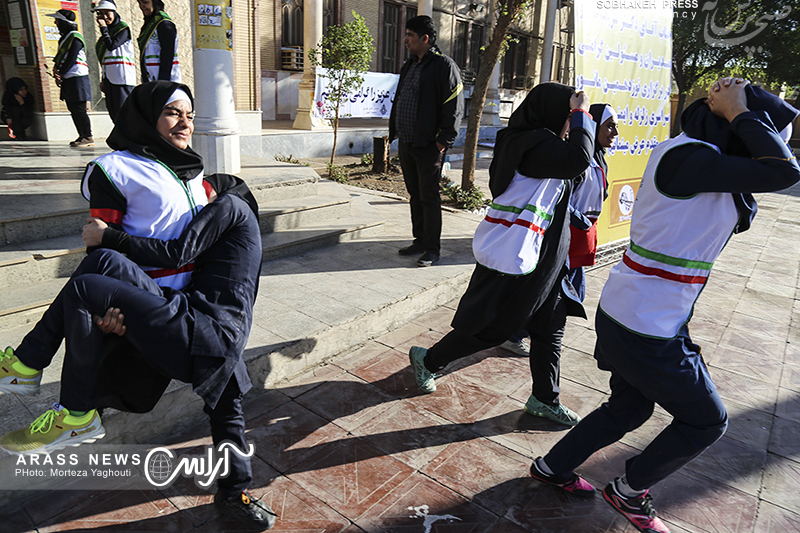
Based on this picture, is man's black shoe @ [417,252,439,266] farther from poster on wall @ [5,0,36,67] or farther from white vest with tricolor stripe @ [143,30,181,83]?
poster on wall @ [5,0,36,67]

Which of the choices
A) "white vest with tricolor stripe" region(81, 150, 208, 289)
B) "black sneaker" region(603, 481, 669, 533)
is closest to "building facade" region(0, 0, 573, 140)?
"white vest with tricolor stripe" region(81, 150, 208, 289)

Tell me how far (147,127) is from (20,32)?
27.6 feet

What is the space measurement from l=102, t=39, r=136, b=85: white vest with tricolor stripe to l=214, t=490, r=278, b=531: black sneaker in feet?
16.5

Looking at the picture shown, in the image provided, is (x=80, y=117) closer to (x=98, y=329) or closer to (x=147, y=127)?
(x=147, y=127)

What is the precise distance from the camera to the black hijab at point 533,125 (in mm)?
2688

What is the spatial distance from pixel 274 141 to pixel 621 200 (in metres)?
8.31

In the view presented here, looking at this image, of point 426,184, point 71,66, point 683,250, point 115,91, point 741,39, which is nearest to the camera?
point 683,250

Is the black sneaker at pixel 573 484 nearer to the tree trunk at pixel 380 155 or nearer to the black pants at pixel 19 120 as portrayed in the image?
the tree trunk at pixel 380 155

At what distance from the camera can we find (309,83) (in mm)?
13633

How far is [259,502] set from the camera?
236cm

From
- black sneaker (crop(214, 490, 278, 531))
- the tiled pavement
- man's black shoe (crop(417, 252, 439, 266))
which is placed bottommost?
the tiled pavement

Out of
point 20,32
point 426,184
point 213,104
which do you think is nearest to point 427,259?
point 426,184

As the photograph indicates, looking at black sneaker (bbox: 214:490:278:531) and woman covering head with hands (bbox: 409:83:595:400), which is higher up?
woman covering head with hands (bbox: 409:83:595:400)

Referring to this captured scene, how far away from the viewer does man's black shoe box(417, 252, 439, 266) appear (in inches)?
209
